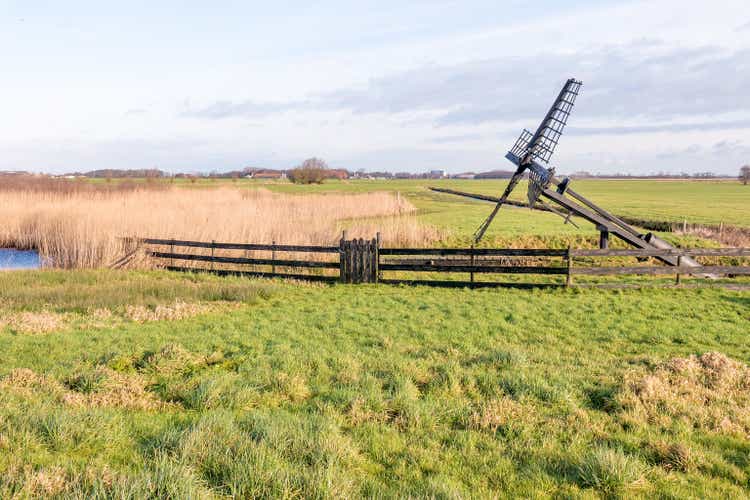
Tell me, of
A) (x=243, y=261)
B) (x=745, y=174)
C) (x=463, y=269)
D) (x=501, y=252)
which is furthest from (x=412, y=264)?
(x=745, y=174)

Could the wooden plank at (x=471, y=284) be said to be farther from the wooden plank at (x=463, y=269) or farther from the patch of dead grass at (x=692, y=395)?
the patch of dead grass at (x=692, y=395)

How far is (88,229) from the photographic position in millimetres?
21953

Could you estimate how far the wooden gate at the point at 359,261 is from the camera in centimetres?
1769

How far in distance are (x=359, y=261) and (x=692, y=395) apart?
1199cm

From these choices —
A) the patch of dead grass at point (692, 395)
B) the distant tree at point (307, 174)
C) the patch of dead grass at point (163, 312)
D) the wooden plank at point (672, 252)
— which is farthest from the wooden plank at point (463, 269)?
the distant tree at point (307, 174)

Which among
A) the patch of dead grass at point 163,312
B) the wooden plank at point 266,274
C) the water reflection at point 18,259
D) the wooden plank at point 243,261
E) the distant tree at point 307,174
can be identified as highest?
the distant tree at point 307,174

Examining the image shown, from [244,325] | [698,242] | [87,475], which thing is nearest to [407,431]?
[87,475]

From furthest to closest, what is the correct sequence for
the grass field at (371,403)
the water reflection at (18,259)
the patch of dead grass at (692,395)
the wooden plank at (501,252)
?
the water reflection at (18,259), the wooden plank at (501,252), the patch of dead grass at (692,395), the grass field at (371,403)

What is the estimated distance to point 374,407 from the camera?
6.23 metres

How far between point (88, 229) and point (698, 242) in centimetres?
2818

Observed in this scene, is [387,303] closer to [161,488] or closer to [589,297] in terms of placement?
[589,297]

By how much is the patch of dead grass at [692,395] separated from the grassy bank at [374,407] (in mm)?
28

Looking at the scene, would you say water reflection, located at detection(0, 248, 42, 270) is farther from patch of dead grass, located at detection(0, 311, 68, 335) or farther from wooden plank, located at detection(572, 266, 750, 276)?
wooden plank, located at detection(572, 266, 750, 276)

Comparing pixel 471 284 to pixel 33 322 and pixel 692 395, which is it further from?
pixel 33 322
